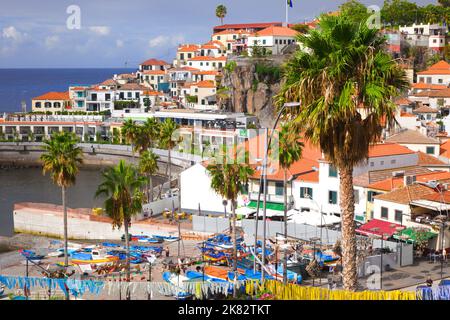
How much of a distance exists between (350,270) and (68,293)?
12809mm

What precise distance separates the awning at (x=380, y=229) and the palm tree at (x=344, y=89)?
17.9 m

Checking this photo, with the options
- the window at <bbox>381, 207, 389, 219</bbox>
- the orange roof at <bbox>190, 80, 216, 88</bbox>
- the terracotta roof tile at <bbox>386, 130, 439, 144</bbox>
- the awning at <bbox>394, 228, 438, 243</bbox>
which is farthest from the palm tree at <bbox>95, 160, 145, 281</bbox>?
the orange roof at <bbox>190, 80, 216, 88</bbox>

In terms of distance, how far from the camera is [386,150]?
52500 millimetres

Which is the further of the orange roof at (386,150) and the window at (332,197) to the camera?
the orange roof at (386,150)

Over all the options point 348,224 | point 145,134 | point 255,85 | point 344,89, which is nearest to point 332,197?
point 145,134

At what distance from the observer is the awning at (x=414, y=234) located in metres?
37.6

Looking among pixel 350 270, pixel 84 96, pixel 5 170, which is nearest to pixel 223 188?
pixel 350 270

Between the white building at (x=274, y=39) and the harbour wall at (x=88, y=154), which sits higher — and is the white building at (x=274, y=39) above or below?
above

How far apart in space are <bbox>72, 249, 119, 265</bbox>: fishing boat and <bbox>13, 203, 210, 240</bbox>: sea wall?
24.4ft

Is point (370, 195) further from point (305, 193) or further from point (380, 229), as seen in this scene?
point (380, 229)

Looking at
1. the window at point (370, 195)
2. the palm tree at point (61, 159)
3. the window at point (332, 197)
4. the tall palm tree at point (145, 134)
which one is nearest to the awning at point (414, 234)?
the window at point (370, 195)

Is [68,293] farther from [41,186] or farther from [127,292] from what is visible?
[41,186]

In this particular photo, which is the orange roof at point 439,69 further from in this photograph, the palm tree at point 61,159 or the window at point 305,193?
the palm tree at point 61,159

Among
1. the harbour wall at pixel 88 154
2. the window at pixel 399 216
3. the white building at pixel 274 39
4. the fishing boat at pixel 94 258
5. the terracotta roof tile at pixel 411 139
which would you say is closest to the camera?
the window at pixel 399 216
